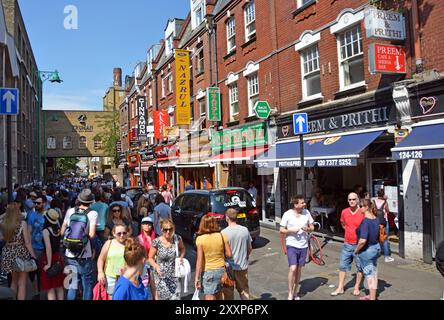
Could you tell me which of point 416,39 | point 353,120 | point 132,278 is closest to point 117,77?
point 353,120

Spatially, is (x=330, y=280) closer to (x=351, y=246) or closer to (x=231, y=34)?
(x=351, y=246)

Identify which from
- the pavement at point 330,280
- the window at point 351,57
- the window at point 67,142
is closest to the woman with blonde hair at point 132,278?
the pavement at point 330,280

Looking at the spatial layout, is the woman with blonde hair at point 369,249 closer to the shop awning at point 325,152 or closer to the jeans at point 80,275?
the shop awning at point 325,152

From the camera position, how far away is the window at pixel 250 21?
51.5 ft

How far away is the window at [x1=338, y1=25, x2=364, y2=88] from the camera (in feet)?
34.4

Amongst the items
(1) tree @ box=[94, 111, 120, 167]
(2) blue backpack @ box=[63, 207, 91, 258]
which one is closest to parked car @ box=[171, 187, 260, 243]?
(2) blue backpack @ box=[63, 207, 91, 258]

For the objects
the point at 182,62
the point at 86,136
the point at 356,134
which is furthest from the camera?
the point at 86,136

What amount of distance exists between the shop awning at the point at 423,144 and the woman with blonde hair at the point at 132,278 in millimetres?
6097

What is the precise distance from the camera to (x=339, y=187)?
1388 cm

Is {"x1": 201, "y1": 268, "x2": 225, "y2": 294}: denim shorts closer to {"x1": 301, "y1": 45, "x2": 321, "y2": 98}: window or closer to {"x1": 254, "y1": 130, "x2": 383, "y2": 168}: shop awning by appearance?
{"x1": 254, "y1": 130, "x2": 383, "y2": 168}: shop awning

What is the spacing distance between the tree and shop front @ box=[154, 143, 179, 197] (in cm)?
1588

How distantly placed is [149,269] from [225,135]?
1364 centimetres
